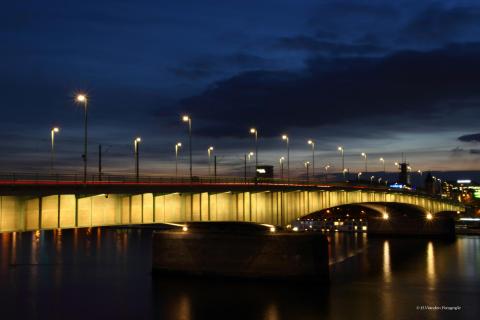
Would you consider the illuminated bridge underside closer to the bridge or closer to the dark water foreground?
the bridge

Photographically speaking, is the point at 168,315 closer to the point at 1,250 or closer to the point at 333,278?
the point at 333,278

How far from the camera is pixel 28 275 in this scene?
68.9m

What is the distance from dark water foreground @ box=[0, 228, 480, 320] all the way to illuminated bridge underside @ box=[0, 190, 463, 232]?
23.9ft

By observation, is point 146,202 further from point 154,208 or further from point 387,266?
point 387,266

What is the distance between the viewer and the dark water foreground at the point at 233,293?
48219mm

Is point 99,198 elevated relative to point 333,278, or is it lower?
elevated

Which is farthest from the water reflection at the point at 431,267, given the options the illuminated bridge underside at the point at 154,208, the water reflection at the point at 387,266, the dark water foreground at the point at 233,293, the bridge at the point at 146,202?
the bridge at the point at 146,202

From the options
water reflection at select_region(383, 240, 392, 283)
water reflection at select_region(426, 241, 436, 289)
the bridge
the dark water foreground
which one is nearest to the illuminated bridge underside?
the bridge

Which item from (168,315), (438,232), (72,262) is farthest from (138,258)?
(438,232)

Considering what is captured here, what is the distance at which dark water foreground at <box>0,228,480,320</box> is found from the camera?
48219 mm

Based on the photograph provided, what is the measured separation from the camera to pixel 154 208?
51.2 meters

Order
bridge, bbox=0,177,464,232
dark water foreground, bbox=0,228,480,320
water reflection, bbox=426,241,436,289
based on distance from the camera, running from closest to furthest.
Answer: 1. bridge, bbox=0,177,464,232
2. dark water foreground, bbox=0,228,480,320
3. water reflection, bbox=426,241,436,289

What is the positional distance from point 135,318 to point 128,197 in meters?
9.35

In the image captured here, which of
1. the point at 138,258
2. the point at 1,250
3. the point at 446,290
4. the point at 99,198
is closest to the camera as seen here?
the point at 99,198
